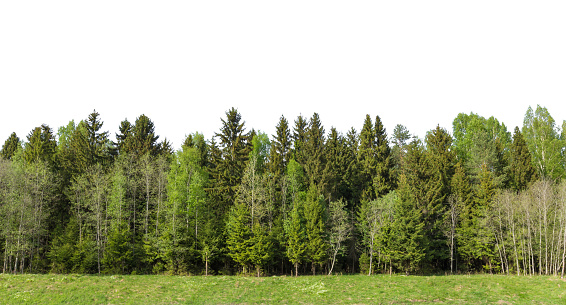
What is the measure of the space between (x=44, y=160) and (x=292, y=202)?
35.2 metres

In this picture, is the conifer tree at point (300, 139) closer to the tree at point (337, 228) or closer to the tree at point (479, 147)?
the tree at point (337, 228)

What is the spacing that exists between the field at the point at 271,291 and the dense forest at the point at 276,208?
485 inches

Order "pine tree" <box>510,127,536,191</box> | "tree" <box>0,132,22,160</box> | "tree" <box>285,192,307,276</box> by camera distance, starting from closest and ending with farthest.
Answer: "tree" <box>285,192,307,276</box>
"pine tree" <box>510,127,536,191</box>
"tree" <box>0,132,22,160</box>

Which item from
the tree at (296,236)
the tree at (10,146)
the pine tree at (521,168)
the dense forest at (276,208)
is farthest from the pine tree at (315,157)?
the tree at (10,146)

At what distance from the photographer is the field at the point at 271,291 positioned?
2547 centimetres

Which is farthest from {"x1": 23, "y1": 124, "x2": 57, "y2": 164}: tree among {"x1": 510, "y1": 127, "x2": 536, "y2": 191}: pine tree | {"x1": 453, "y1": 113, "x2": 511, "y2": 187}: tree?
{"x1": 510, "y1": 127, "x2": 536, "y2": 191}: pine tree

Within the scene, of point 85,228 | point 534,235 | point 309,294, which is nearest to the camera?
point 309,294

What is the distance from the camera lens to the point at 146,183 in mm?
49562

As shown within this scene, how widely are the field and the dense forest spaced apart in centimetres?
1233

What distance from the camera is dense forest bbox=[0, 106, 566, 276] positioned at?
44375 mm

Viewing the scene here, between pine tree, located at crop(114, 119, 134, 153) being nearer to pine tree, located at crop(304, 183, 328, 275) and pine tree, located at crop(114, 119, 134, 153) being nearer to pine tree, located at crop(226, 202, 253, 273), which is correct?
pine tree, located at crop(226, 202, 253, 273)

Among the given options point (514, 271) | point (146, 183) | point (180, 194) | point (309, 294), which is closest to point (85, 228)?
point (146, 183)

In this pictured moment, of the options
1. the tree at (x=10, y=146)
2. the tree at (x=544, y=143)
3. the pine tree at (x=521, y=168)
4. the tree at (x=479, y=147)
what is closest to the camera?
the pine tree at (x=521, y=168)

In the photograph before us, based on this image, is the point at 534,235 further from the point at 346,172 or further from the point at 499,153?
the point at 346,172
